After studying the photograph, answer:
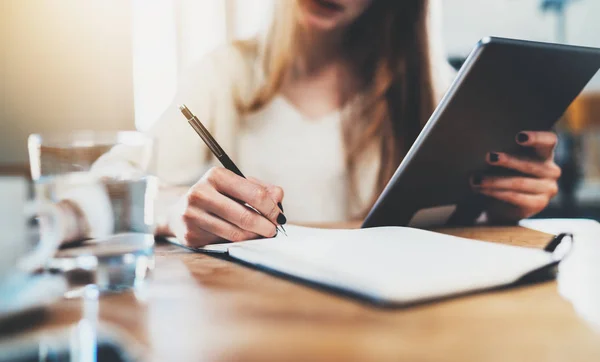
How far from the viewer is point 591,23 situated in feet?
10.9

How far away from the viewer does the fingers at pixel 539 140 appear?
0.64 meters

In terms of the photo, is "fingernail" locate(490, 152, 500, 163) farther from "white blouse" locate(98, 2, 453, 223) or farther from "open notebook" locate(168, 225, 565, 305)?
"white blouse" locate(98, 2, 453, 223)

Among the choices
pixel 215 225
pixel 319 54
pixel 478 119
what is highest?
pixel 319 54

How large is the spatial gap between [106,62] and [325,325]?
179 cm

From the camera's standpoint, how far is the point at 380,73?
129cm

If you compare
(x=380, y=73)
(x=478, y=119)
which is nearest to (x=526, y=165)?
(x=478, y=119)

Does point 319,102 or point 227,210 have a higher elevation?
point 319,102

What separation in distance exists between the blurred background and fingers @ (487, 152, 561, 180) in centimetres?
83

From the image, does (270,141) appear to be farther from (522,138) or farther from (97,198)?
(97,198)

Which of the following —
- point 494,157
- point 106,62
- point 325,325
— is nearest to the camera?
point 325,325

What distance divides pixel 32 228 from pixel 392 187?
13.8 inches

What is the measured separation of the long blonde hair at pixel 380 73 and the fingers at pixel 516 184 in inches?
21.5

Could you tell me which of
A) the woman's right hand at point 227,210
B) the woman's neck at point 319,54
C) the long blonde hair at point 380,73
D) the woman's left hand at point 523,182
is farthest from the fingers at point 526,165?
the woman's neck at point 319,54

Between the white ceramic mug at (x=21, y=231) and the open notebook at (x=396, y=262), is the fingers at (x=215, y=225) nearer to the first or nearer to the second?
the open notebook at (x=396, y=262)
